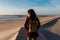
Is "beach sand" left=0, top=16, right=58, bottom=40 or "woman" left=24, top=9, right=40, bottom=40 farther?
"beach sand" left=0, top=16, right=58, bottom=40

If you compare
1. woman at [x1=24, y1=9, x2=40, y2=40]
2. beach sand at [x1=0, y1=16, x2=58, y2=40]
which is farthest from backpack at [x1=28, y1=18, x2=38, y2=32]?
beach sand at [x1=0, y1=16, x2=58, y2=40]

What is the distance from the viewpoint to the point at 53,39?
12938 mm

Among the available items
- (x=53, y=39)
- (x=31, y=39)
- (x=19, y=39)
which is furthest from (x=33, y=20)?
(x=53, y=39)

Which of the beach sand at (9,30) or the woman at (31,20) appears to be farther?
the beach sand at (9,30)

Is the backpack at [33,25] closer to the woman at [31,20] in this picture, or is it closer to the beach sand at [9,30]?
the woman at [31,20]

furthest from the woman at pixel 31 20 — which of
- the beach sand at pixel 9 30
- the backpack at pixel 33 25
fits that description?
the beach sand at pixel 9 30

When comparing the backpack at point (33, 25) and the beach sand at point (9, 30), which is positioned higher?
the backpack at point (33, 25)

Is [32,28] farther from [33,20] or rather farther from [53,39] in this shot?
[53,39]

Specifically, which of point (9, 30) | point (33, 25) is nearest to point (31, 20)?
point (33, 25)

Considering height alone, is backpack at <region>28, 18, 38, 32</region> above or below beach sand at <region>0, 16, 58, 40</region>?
above

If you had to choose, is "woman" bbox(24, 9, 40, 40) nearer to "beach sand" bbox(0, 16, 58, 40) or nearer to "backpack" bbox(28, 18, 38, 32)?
"backpack" bbox(28, 18, 38, 32)

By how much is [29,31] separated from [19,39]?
4.21 m

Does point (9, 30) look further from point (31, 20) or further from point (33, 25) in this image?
point (31, 20)

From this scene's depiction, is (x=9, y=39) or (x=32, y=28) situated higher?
(x=32, y=28)
